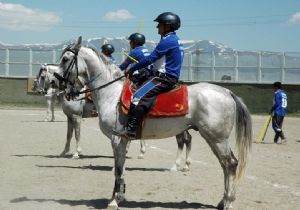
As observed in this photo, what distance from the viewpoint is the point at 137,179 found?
10859 millimetres

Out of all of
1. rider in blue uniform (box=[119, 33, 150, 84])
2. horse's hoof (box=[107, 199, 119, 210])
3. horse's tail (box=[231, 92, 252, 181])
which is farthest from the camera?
rider in blue uniform (box=[119, 33, 150, 84])

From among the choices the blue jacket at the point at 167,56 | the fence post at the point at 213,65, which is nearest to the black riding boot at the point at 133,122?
the blue jacket at the point at 167,56

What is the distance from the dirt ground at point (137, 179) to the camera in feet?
28.8

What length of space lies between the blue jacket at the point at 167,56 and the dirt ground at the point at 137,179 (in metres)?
2.19

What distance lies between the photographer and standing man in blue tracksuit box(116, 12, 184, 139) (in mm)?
8219

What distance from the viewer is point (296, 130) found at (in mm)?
24500

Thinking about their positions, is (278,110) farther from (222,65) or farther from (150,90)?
(222,65)

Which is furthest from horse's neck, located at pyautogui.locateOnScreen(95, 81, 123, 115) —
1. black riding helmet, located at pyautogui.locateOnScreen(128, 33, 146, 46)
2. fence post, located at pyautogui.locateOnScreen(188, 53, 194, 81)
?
fence post, located at pyautogui.locateOnScreen(188, 53, 194, 81)

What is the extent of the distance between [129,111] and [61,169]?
13.6 feet

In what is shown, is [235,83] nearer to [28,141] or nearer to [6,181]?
[28,141]

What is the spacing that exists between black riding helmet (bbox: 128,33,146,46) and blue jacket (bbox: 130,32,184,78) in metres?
2.96

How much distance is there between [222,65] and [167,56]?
1249 inches

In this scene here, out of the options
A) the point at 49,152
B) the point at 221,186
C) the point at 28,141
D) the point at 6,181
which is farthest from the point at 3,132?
the point at 221,186

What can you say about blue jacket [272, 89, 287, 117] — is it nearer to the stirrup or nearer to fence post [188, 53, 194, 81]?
the stirrup
